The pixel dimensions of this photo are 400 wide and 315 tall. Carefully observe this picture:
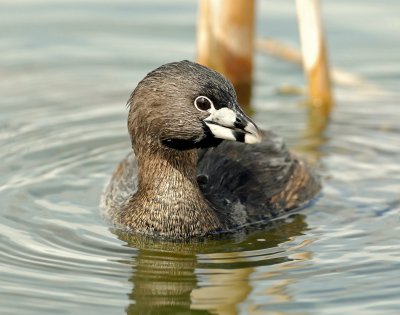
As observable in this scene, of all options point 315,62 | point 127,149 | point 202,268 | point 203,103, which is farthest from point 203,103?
point 315,62

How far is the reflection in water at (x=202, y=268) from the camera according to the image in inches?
380

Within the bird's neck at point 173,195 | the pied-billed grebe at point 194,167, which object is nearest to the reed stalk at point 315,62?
the pied-billed grebe at point 194,167

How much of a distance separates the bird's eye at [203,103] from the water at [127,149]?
4.36 feet

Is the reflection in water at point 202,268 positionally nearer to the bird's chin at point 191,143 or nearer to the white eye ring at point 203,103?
the bird's chin at point 191,143

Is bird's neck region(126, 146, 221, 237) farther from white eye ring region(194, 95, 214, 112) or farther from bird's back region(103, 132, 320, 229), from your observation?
white eye ring region(194, 95, 214, 112)

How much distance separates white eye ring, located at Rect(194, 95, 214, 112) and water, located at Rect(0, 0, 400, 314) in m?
1.32

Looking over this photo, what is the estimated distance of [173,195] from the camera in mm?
10945

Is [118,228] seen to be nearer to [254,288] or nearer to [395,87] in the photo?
[254,288]

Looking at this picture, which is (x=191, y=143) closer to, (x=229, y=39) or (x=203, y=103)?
(x=203, y=103)

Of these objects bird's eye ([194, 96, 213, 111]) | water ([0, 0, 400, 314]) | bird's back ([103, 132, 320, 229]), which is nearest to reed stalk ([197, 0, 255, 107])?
water ([0, 0, 400, 314])

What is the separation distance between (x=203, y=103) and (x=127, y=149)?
3232mm

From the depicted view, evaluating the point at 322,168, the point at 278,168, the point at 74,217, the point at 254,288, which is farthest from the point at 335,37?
the point at 254,288

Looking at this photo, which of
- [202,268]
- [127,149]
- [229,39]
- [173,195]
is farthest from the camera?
[229,39]

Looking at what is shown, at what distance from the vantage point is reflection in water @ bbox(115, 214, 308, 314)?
9641mm
